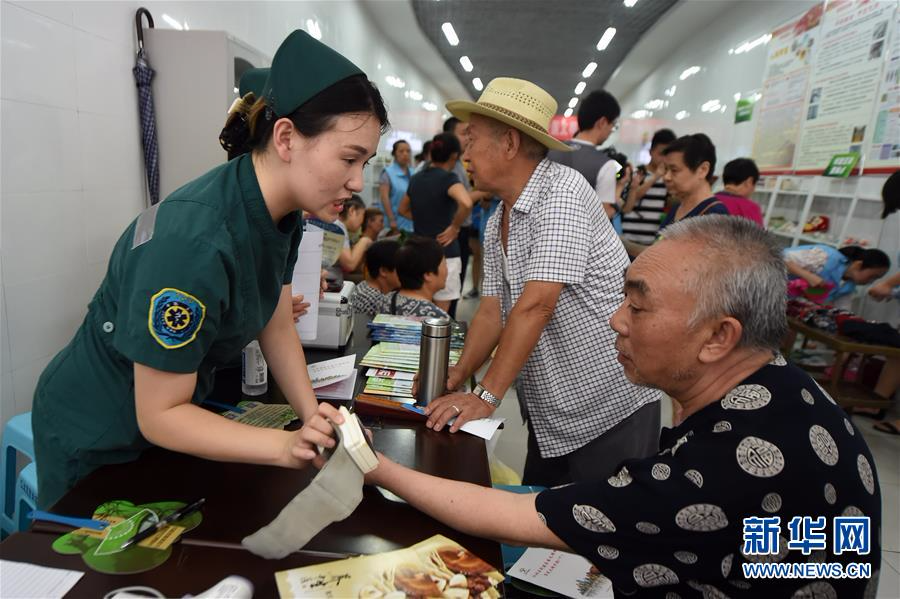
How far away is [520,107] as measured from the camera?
57.9 inches

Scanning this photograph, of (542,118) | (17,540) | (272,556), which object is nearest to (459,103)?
(542,118)

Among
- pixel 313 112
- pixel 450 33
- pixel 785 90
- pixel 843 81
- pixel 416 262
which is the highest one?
pixel 450 33

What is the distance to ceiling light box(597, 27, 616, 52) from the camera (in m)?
7.26

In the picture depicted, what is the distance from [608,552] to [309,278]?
1.13 metres

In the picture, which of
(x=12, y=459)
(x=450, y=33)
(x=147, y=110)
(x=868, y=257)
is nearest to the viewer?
(x=12, y=459)

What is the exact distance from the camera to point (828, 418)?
31.5 inches

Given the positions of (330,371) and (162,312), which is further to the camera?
(330,371)

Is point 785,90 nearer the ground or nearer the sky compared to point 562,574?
nearer the sky

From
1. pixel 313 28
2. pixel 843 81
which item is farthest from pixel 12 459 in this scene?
pixel 843 81

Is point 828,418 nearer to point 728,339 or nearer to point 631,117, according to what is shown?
point 728,339

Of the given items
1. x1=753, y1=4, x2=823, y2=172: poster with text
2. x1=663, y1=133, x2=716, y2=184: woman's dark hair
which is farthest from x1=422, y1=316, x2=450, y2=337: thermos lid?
x1=753, y1=4, x2=823, y2=172: poster with text

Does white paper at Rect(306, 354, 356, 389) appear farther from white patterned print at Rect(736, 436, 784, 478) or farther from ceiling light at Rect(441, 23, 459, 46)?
ceiling light at Rect(441, 23, 459, 46)

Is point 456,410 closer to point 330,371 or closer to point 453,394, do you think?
point 453,394

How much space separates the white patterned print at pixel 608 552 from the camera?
788mm
